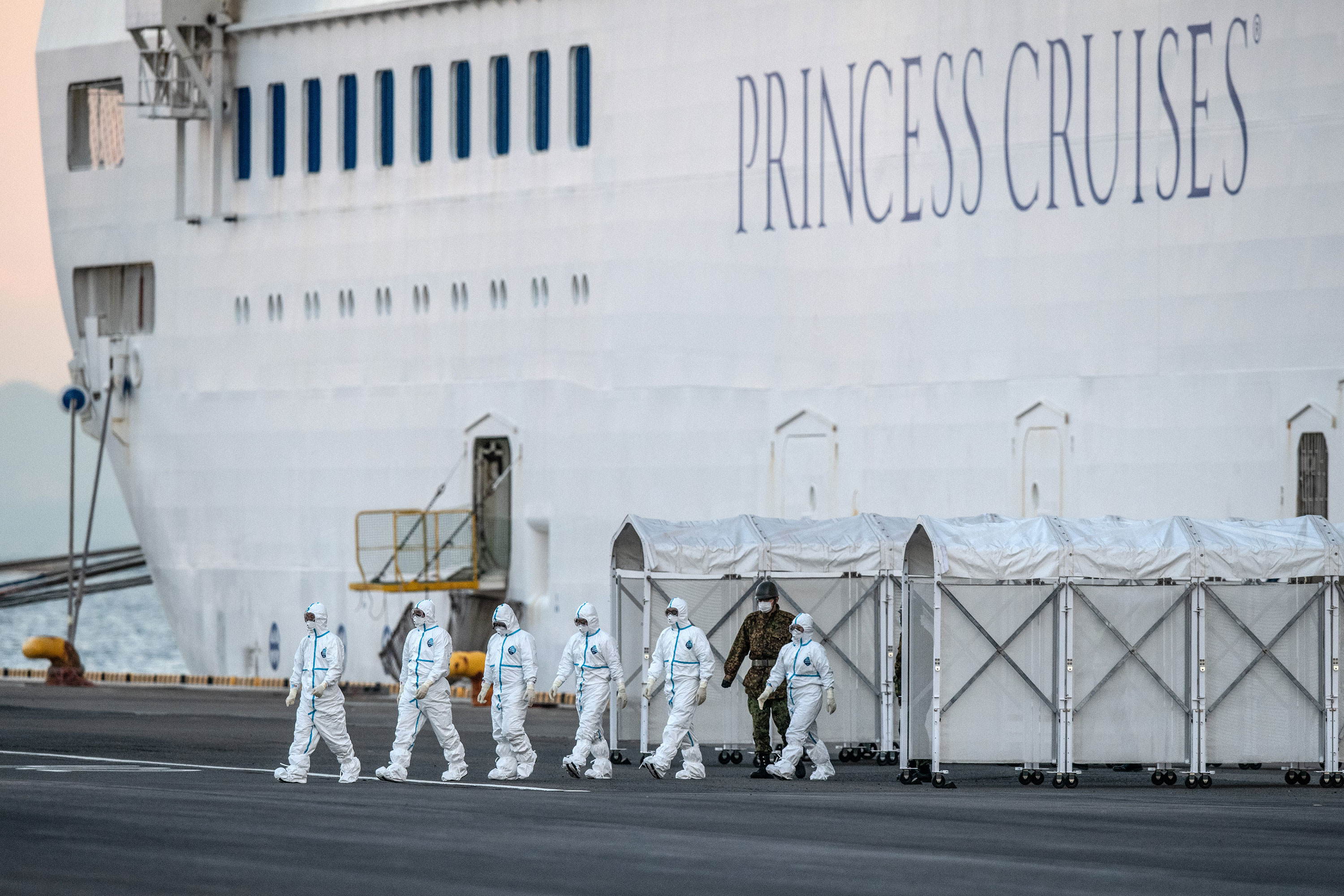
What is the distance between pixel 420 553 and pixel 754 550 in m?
13.6

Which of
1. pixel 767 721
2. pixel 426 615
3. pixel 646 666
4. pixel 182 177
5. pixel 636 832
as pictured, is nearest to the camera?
pixel 636 832

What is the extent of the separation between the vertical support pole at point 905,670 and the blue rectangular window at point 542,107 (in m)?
16.3

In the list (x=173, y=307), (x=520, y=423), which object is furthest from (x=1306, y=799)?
(x=173, y=307)

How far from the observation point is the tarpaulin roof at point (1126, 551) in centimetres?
1941

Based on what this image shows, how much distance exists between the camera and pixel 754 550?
73.9 feet

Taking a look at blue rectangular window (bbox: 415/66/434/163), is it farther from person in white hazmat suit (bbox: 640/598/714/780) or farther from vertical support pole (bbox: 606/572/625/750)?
person in white hazmat suit (bbox: 640/598/714/780)

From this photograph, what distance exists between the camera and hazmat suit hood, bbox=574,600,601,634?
20250mm

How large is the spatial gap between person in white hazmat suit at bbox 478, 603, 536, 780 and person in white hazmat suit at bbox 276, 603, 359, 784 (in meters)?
1.34

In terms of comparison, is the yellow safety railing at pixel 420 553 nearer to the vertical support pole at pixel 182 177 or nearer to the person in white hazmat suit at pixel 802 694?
the vertical support pole at pixel 182 177

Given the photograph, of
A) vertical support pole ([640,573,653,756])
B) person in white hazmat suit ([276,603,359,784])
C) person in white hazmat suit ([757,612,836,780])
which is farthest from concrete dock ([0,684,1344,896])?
vertical support pole ([640,573,653,756])

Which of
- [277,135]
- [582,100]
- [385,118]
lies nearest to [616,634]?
[582,100]

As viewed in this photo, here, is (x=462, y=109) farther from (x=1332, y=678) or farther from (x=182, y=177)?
(x=1332, y=678)

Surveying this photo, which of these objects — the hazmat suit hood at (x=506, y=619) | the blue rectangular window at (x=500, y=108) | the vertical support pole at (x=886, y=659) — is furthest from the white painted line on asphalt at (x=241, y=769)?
the blue rectangular window at (x=500, y=108)

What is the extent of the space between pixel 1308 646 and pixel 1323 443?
901 cm
